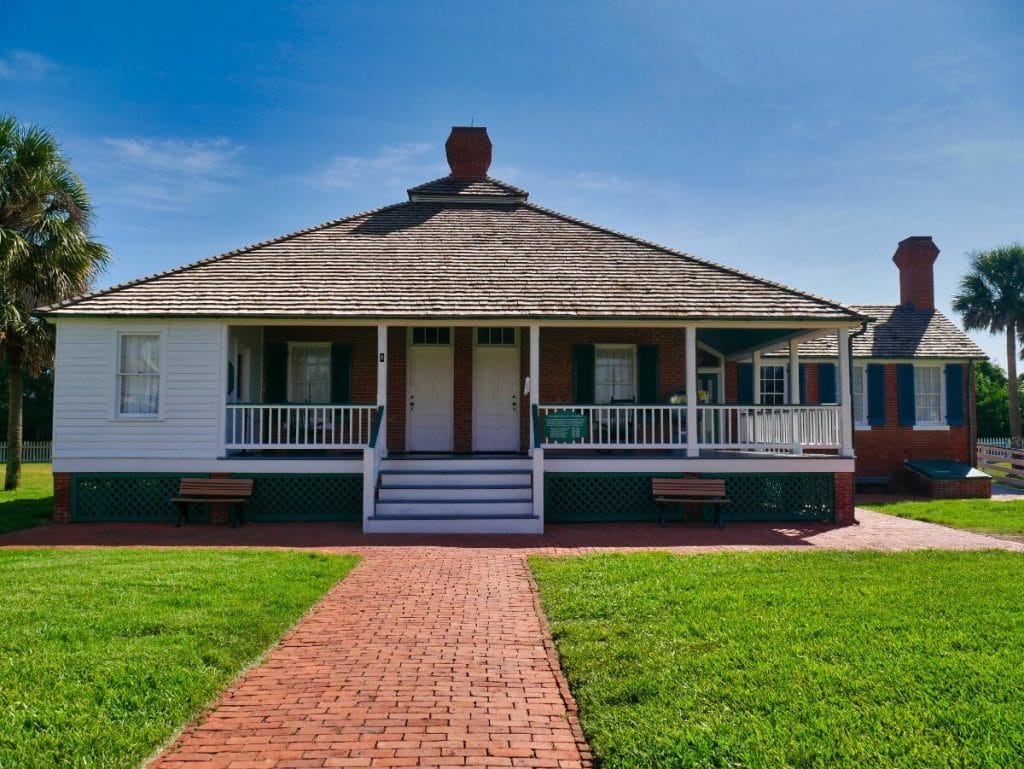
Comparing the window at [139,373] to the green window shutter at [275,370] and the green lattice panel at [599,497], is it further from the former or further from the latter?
A: the green lattice panel at [599,497]

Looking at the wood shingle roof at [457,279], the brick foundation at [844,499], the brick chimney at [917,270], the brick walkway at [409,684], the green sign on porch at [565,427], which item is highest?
the brick chimney at [917,270]

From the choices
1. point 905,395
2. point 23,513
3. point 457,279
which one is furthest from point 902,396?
point 23,513

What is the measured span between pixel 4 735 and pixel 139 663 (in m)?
1.16

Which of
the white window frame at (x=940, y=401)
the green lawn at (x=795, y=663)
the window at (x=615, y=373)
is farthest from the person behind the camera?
the white window frame at (x=940, y=401)

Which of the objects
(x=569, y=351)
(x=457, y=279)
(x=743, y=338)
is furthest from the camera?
(x=743, y=338)

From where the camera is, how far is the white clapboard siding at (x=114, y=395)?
13.4m

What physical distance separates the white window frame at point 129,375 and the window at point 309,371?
293 cm

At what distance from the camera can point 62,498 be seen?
1322 centimetres

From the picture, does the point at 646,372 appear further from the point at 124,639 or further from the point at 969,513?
the point at 124,639

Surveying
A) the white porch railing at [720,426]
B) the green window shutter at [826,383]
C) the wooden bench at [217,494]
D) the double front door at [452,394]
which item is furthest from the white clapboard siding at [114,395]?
the green window shutter at [826,383]

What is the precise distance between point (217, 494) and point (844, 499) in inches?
445

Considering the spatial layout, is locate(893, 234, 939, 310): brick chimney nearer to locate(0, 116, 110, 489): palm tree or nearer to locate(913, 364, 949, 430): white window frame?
locate(913, 364, 949, 430): white window frame

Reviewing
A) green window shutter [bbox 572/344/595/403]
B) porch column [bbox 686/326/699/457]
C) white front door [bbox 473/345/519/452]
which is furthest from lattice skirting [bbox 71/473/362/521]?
porch column [bbox 686/326/699/457]

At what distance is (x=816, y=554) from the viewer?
9969 mm
